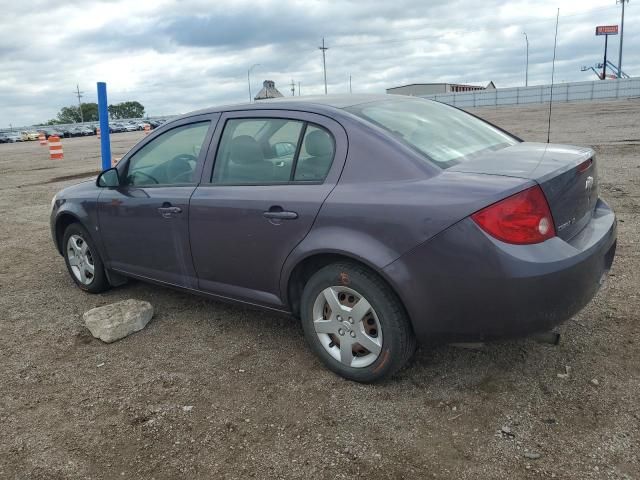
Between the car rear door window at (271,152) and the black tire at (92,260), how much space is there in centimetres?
170

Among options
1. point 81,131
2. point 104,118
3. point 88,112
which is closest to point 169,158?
point 104,118

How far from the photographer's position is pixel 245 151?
354 cm

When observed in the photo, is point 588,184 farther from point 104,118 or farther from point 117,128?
point 117,128

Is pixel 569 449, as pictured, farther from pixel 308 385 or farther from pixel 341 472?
pixel 308 385

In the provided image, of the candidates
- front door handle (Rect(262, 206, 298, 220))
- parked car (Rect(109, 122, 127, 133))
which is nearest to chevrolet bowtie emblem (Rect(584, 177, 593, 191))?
front door handle (Rect(262, 206, 298, 220))

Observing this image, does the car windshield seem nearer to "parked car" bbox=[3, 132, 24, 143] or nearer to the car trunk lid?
the car trunk lid

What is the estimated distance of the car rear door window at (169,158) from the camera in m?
3.83

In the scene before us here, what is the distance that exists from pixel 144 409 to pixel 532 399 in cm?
209

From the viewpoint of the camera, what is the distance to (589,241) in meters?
2.80

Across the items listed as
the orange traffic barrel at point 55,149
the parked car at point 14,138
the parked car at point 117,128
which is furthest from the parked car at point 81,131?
the orange traffic barrel at point 55,149

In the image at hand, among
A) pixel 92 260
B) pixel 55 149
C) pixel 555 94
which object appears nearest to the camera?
pixel 92 260

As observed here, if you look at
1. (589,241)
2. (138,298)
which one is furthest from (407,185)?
(138,298)

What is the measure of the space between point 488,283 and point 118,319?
2.73 metres

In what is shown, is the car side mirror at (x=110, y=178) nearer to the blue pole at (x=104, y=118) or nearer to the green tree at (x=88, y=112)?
the blue pole at (x=104, y=118)
